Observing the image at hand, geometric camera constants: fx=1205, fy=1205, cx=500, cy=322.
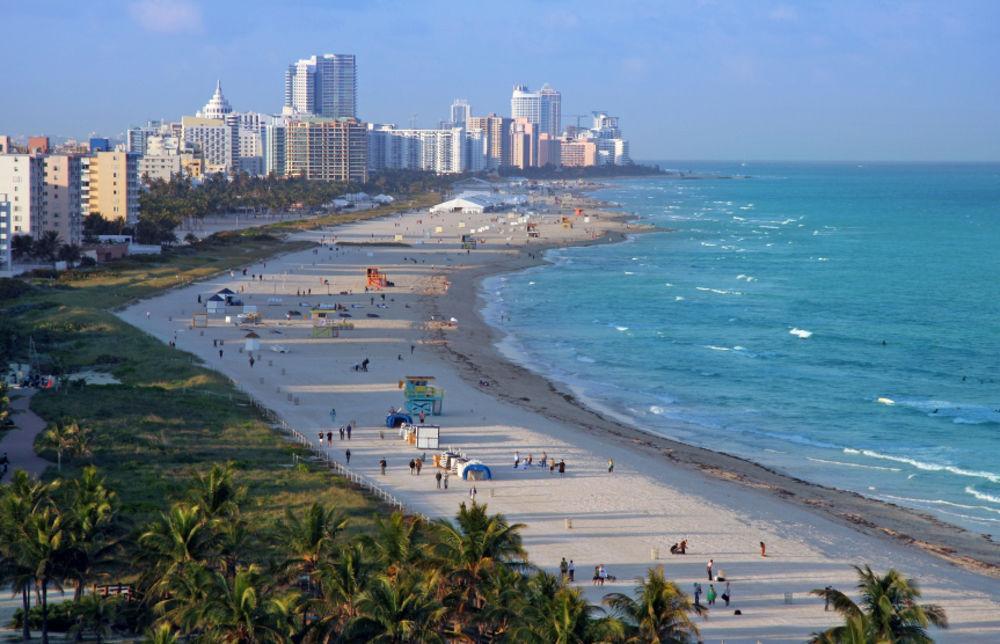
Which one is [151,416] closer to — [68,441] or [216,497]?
[68,441]

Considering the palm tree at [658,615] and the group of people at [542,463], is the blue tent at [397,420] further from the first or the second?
the palm tree at [658,615]

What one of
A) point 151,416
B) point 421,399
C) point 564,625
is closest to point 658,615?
point 564,625

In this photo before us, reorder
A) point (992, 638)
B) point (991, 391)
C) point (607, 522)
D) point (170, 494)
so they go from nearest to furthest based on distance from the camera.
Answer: point (992, 638), point (170, 494), point (607, 522), point (991, 391)

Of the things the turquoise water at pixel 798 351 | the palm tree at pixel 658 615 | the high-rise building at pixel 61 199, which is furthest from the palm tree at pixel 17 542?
the high-rise building at pixel 61 199

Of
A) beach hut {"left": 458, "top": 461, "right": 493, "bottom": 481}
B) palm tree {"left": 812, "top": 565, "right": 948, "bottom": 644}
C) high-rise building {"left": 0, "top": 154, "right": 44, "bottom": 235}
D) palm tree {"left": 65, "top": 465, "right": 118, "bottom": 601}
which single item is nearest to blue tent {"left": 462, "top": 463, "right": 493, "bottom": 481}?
beach hut {"left": 458, "top": 461, "right": 493, "bottom": 481}

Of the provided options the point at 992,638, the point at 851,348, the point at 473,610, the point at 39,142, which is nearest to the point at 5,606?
the point at 473,610

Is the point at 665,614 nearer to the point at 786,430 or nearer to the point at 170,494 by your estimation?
the point at 170,494

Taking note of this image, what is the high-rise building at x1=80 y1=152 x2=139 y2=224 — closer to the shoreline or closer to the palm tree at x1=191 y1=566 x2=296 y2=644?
the shoreline
